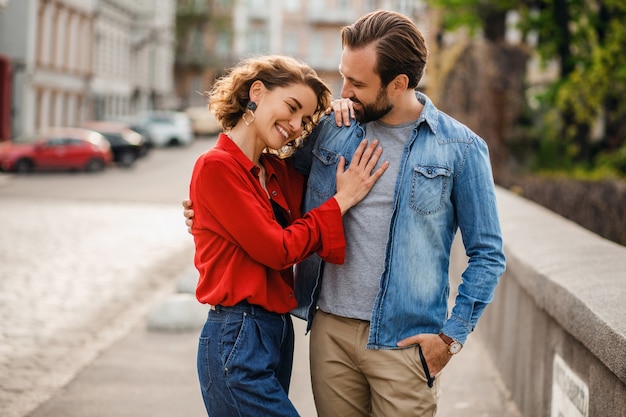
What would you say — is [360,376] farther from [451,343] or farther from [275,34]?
[275,34]

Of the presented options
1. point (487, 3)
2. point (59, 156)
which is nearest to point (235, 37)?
point (59, 156)

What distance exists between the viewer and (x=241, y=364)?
304 cm

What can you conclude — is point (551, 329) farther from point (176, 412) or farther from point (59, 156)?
point (59, 156)

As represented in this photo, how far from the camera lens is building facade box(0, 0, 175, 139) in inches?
1593

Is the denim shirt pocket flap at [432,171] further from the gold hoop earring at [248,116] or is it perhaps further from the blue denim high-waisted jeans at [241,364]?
the blue denim high-waisted jeans at [241,364]

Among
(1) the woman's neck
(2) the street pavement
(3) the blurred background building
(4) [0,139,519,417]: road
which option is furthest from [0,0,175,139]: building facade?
(1) the woman's neck

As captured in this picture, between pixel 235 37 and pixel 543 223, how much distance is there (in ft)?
226

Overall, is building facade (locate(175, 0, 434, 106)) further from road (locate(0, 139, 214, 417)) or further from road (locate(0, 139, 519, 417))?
road (locate(0, 139, 519, 417))

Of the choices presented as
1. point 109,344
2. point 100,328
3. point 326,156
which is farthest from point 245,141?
point 100,328

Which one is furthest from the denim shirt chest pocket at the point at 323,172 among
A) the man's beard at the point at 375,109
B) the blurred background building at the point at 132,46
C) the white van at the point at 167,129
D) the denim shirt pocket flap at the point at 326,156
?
the white van at the point at 167,129

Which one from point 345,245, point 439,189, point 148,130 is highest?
point 439,189

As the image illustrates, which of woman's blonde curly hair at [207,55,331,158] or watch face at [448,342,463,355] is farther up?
woman's blonde curly hair at [207,55,331,158]

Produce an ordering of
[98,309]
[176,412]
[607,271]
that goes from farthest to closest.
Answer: [98,309]
[176,412]
[607,271]

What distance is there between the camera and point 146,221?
18062 millimetres
